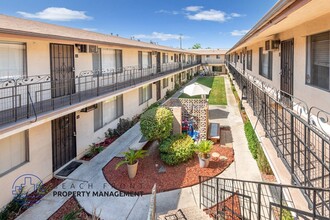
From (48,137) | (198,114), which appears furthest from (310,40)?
(48,137)

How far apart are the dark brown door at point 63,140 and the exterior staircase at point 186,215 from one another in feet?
19.5

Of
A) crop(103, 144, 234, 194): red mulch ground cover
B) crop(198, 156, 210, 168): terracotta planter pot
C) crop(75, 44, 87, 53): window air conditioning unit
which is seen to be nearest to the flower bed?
crop(103, 144, 234, 194): red mulch ground cover

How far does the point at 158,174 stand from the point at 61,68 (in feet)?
21.1

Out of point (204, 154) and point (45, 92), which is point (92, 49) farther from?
point (204, 154)

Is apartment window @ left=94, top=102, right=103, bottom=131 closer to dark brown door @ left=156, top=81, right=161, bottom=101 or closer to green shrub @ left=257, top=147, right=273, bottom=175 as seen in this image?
green shrub @ left=257, top=147, right=273, bottom=175

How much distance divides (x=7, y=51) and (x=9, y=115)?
93.0 inches

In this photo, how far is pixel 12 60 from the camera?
9.08 m

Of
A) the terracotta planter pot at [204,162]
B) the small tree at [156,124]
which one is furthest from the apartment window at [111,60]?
the terracotta planter pot at [204,162]

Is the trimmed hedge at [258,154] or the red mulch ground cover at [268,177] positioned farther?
the trimmed hedge at [258,154]

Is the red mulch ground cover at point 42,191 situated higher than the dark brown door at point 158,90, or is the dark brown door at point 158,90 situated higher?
the dark brown door at point 158,90

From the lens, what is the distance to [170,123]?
1282 cm

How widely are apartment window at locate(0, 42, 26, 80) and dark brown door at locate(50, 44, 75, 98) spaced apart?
1.55 metres

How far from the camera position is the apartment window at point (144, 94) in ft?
75.3

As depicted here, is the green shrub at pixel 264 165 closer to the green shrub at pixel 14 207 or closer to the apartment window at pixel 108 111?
the apartment window at pixel 108 111
